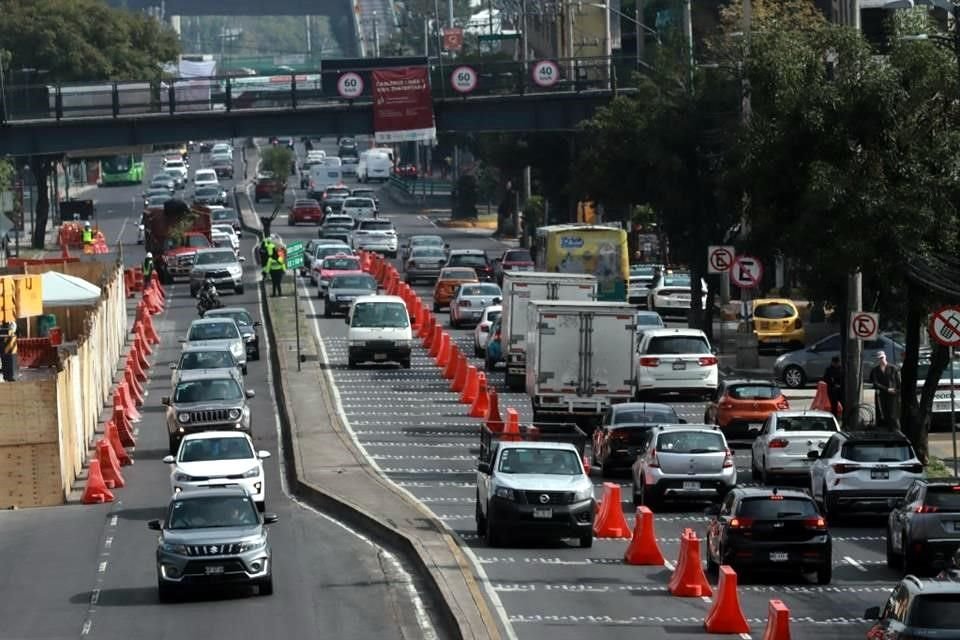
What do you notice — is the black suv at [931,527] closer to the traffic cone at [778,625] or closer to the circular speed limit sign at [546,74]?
the traffic cone at [778,625]

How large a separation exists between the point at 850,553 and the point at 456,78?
174 feet

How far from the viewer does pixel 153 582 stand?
94.3 ft

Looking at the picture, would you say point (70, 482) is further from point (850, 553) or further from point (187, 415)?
point (850, 553)

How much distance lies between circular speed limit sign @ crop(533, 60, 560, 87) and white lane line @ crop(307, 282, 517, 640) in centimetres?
1584

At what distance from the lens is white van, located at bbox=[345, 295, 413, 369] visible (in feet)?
183

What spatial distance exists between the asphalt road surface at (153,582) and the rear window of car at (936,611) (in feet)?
24.1

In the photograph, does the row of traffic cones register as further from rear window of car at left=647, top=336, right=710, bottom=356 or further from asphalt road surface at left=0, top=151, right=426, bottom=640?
rear window of car at left=647, top=336, right=710, bottom=356

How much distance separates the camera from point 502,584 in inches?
1065

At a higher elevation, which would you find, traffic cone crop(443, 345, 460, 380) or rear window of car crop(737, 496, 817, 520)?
rear window of car crop(737, 496, 817, 520)

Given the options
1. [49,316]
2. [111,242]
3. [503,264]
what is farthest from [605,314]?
[111,242]

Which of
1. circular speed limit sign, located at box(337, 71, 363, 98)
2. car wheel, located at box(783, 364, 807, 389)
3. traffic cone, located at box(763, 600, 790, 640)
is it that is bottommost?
car wheel, located at box(783, 364, 807, 389)

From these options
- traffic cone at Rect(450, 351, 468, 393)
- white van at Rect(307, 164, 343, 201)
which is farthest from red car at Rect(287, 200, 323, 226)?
traffic cone at Rect(450, 351, 468, 393)

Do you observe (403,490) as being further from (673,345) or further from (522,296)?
(522,296)

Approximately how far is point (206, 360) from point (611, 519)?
56.7ft
